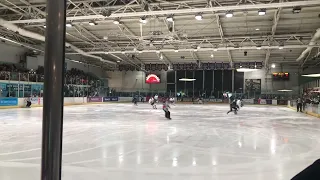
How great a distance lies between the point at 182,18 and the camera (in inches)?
701

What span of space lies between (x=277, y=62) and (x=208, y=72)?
8360 mm

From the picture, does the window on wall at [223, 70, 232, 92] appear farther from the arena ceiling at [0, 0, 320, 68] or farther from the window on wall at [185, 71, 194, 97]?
the arena ceiling at [0, 0, 320, 68]

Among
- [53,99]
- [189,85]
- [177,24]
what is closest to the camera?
[53,99]

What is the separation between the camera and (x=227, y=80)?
37094 millimetres

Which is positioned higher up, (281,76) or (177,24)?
(177,24)

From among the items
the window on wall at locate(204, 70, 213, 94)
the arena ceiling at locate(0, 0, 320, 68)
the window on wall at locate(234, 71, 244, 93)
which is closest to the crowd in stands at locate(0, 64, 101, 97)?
the arena ceiling at locate(0, 0, 320, 68)

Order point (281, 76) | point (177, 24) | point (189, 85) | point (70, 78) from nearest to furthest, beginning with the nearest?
point (177, 24) < point (70, 78) < point (281, 76) < point (189, 85)

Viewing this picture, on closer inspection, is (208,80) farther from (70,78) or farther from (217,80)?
(70,78)

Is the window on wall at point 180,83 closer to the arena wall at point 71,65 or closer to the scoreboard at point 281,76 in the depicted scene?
the arena wall at point 71,65

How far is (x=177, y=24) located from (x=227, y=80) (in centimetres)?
1971

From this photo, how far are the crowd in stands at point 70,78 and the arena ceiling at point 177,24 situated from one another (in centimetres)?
246

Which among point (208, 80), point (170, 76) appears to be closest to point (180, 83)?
point (170, 76)

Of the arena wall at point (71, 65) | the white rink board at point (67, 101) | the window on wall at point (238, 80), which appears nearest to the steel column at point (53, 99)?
the white rink board at point (67, 101)

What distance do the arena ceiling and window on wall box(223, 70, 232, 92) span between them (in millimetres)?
7002
